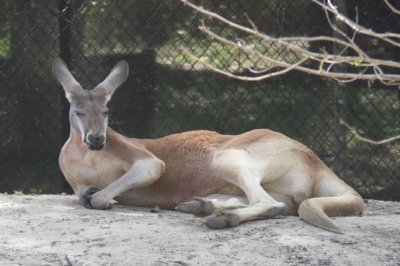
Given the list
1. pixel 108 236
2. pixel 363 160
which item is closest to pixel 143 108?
pixel 363 160

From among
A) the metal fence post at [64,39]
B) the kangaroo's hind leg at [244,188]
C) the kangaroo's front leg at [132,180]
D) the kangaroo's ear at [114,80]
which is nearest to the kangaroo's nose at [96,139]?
the kangaroo's front leg at [132,180]

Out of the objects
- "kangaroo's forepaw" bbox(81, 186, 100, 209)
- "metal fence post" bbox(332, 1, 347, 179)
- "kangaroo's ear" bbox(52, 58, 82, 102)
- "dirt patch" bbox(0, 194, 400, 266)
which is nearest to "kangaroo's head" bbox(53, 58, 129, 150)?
"kangaroo's ear" bbox(52, 58, 82, 102)

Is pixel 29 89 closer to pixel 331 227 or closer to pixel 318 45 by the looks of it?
pixel 318 45

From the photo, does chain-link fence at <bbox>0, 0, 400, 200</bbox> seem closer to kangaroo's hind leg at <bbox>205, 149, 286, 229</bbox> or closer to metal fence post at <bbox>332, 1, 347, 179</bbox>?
metal fence post at <bbox>332, 1, 347, 179</bbox>

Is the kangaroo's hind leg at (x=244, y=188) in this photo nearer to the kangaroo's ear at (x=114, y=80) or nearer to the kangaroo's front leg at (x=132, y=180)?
the kangaroo's front leg at (x=132, y=180)

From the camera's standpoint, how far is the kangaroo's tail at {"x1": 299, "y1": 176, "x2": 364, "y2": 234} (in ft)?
18.6

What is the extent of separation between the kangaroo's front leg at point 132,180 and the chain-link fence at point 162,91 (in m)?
2.05

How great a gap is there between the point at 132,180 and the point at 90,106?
0.61 m

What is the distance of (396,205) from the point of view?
24.9 feet

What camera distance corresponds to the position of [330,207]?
240 inches

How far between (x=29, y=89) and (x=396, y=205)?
349 cm

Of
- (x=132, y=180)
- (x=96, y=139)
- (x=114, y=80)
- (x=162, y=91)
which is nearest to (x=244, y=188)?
(x=132, y=180)

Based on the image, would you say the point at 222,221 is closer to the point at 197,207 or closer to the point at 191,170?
the point at 197,207

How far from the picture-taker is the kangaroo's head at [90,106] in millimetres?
6543
